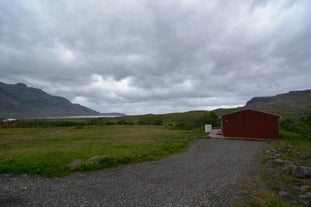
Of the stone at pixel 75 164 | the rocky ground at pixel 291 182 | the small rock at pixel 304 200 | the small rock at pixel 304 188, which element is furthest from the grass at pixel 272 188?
the stone at pixel 75 164

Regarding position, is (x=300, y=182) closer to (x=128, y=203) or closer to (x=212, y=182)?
(x=212, y=182)

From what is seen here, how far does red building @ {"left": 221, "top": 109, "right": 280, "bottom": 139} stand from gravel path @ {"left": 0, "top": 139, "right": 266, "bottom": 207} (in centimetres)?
1761

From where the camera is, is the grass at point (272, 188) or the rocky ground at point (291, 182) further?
the rocky ground at point (291, 182)

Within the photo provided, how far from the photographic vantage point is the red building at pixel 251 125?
25.6 meters

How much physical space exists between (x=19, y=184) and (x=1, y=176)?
2000mm

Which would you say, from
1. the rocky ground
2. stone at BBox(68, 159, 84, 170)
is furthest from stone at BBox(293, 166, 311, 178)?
stone at BBox(68, 159, 84, 170)

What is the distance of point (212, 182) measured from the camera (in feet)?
26.5

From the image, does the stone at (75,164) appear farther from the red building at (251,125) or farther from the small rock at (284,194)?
the red building at (251,125)

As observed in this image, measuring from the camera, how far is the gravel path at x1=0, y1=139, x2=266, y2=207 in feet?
20.9

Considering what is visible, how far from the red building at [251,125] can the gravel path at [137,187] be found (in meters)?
17.6

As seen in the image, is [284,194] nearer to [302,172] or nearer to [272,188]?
[272,188]

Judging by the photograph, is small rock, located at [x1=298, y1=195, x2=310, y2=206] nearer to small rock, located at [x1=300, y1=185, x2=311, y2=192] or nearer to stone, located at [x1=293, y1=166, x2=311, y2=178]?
small rock, located at [x1=300, y1=185, x2=311, y2=192]

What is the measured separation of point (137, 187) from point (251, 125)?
23.9 meters

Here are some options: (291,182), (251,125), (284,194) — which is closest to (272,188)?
(284,194)
